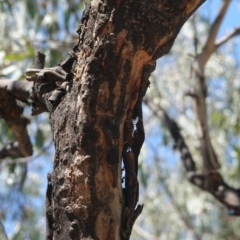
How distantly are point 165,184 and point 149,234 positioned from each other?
964 millimetres

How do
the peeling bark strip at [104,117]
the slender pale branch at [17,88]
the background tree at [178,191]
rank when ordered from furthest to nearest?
the background tree at [178,191], the slender pale branch at [17,88], the peeling bark strip at [104,117]

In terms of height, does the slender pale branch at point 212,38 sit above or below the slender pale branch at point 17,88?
above

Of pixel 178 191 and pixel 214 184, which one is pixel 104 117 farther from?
pixel 178 191

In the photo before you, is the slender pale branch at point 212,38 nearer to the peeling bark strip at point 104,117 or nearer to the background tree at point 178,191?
the background tree at point 178,191

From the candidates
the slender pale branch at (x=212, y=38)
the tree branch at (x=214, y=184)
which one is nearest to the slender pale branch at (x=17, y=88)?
the tree branch at (x=214, y=184)

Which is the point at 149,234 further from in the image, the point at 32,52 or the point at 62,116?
the point at 62,116

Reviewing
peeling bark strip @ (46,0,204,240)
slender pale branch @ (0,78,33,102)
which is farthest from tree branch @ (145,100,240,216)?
peeling bark strip @ (46,0,204,240)

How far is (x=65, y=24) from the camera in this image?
11.9 feet

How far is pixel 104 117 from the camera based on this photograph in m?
1.12

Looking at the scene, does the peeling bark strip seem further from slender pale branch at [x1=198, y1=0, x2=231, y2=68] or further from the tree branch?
slender pale branch at [x1=198, y1=0, x2=231, y2=68]

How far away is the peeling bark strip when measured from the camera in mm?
1090

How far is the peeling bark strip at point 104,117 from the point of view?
109 centimetres

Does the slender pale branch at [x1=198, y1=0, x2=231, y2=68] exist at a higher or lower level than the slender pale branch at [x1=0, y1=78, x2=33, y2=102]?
higher

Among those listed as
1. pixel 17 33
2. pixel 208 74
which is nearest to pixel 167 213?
pixel 208 74
